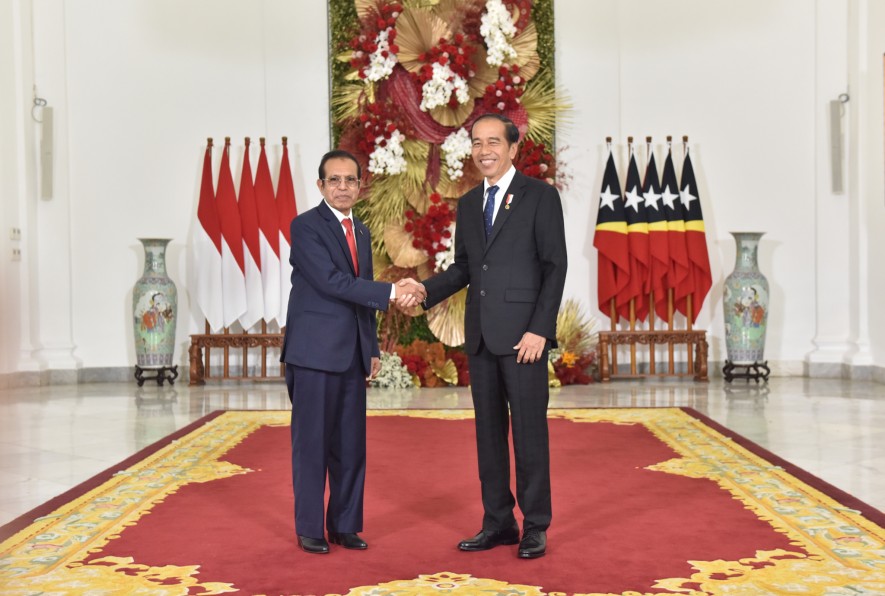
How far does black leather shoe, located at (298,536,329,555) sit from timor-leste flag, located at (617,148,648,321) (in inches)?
264

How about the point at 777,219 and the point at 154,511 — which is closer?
the point at 154,511

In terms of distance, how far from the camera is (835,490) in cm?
469

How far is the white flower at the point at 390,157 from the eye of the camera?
9797 mm

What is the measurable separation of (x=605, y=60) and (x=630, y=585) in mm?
7972

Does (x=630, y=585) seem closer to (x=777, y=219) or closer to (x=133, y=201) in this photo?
(x=777, y=219)

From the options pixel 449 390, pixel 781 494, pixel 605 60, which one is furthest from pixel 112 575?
pixel 605 60

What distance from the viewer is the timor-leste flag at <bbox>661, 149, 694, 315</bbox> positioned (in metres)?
9.97

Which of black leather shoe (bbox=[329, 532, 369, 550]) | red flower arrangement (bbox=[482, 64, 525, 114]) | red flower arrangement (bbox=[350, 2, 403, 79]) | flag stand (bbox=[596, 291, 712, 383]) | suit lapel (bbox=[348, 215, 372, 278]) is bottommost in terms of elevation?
black leather shoe (bbox=[329, 532, 369, 550])

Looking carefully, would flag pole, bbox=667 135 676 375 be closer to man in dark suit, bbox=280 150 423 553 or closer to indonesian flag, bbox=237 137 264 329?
indonesian flag, bbox=237 137 264 329

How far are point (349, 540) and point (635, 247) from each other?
21.9 ft

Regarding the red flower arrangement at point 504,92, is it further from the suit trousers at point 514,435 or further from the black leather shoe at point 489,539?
the black leather shoe at point 489,539

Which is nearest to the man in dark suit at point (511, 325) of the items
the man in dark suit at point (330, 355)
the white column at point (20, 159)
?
the man in dark suit at point (330, 355)

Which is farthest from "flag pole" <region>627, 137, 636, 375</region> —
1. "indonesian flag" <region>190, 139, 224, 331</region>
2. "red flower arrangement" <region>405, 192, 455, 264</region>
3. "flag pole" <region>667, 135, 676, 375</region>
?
"indonesian flag" <region>190, 139, 224, 331</region>

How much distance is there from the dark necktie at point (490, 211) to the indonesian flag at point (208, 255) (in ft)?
21.7
